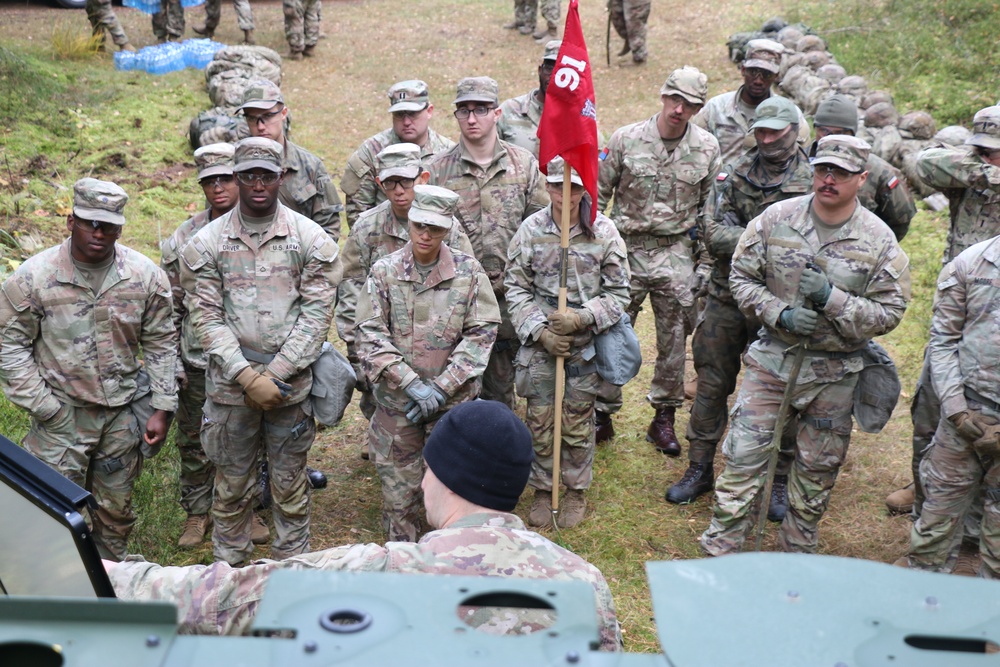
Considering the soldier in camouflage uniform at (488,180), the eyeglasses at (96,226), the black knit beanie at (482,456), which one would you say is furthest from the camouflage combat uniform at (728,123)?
the black knit beanie at (482,456)

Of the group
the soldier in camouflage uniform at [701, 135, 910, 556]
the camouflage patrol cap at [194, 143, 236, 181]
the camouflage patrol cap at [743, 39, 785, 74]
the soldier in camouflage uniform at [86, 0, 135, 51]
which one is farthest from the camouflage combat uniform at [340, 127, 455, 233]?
the soldier in camouflage uniform at [86, 0, 135, 51]

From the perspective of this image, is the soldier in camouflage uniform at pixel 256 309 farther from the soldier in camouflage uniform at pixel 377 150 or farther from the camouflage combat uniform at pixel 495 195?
the soldier in camouflage uniform at pixel 377 150

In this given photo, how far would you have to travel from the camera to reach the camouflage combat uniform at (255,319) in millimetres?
5406

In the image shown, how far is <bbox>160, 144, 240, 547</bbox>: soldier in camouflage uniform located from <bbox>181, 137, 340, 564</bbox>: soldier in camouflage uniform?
61cm

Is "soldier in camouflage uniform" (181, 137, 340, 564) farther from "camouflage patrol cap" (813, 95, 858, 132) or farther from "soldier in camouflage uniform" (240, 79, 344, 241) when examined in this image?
"camouflage patrol cap" (813, 95, 858, 132)

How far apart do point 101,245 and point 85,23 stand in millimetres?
13204

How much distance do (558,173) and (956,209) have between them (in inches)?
103

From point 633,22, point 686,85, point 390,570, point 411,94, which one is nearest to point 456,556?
point 390,570

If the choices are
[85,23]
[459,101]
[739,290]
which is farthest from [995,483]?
[85,23]

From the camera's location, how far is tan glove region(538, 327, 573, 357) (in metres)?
5.98

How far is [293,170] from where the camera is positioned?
6.87 m

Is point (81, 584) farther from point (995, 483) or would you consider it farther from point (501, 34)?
point (501, 34)

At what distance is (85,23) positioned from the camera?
648 inches

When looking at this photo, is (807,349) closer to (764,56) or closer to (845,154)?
(845,154)
